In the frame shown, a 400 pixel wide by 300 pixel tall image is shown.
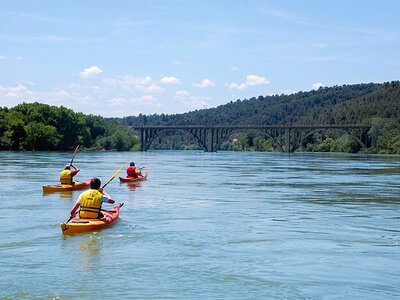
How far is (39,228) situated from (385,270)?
34.5 feet

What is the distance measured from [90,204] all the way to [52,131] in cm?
10546

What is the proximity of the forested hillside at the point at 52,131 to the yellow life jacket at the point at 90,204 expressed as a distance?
332 feet

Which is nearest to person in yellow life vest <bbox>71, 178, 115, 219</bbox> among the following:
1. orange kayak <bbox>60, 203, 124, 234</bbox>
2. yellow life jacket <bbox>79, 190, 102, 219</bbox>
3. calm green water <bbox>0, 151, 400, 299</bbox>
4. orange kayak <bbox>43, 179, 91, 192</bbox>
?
yellow life jacket <bbox>79, 190, 102, 219</bbox>

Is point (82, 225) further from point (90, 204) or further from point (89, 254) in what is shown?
point (89, 254)

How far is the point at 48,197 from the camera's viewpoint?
2666 centimetres

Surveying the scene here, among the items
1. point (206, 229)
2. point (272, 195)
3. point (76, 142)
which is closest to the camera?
point (206, 229)

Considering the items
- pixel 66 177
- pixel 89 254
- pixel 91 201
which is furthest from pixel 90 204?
pixel 66 177

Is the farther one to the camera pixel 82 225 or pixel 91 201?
pixel 91 201

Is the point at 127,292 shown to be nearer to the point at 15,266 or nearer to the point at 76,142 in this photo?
the point at 15,266

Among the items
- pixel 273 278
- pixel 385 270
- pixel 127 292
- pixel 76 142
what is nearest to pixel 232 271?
pixel 273 278

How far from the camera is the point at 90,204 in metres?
16.0

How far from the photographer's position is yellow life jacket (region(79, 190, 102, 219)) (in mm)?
15805

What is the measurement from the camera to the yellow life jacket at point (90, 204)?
15.8 m

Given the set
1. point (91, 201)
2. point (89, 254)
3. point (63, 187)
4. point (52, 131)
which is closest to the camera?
point (89, 254)
